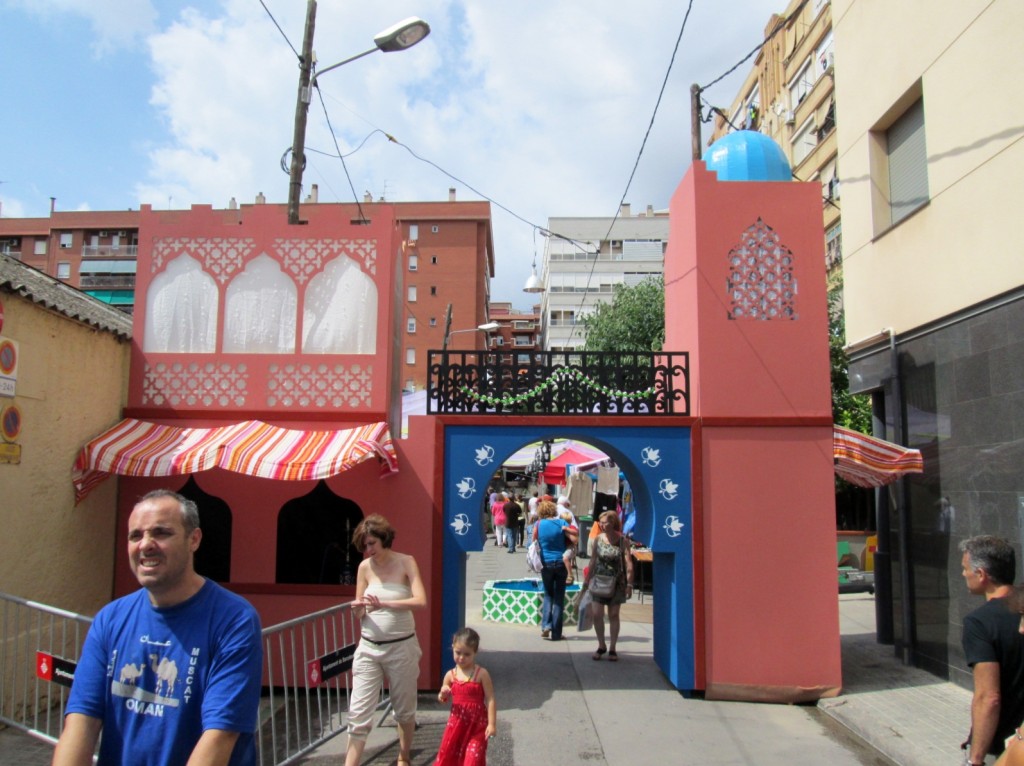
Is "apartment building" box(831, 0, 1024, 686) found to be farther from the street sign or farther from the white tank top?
the street sign

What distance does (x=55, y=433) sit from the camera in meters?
6.87

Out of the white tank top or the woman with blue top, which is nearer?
the white tank top

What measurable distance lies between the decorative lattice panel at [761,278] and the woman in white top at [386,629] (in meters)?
4.21

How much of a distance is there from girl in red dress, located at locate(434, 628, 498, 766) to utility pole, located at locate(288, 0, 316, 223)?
5521 mm

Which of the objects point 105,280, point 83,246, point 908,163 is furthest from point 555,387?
point 83,246

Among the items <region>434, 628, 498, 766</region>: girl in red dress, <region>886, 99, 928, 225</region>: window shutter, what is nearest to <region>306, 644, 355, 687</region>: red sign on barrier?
<region>434, 628, 498, 766</region>: girl in red dress

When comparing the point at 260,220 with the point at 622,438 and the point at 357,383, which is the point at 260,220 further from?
the point at 622,438

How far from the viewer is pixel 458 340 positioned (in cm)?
4884

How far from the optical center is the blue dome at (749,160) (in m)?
8.52

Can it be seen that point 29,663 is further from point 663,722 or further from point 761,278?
point 761,278

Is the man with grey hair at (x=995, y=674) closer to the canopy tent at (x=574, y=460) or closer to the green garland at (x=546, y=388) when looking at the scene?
the green garland at (x=546, y=388)

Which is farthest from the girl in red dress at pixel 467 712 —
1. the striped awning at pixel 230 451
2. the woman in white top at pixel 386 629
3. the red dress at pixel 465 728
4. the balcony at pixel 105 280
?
the balcony at pixel 105 280

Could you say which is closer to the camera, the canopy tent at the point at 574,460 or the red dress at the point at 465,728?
the red dress at the point at 465,728

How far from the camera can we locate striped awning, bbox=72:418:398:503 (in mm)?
6852
